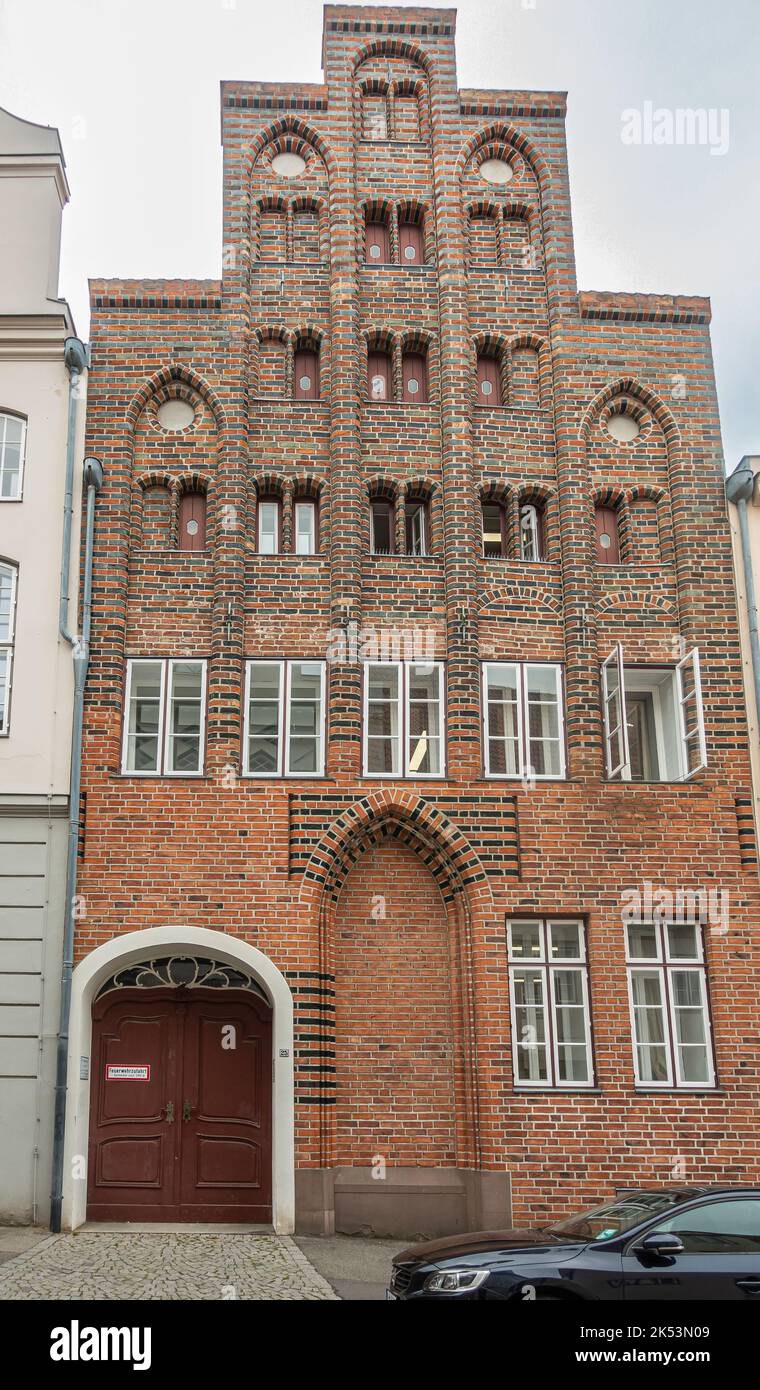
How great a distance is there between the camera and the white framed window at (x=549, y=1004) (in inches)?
616

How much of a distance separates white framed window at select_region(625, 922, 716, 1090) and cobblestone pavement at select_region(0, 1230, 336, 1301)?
472 cm

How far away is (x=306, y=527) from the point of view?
17.7 meters

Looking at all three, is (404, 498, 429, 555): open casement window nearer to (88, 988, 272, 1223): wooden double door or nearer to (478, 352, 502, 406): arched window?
(478, 352, 502, 406): arched window

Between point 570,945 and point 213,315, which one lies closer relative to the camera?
point 570,945

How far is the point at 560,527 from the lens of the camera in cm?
1761

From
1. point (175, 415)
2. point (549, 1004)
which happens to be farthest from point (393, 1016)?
point (175, 415)

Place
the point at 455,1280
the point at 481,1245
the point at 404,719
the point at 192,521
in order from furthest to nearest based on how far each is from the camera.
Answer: the point at 192,521, the point at 404,719, the point at 481,1245, the point at 455,1280

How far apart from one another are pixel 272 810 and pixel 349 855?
109 cm

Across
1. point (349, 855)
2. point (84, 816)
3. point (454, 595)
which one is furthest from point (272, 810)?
point (454, 595)

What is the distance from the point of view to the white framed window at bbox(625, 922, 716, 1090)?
15.8 m

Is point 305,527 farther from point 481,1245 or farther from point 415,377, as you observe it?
point 481,1245

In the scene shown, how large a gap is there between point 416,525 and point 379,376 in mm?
2155

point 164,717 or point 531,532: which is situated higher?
point 531,532

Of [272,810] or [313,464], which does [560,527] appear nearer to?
[313,464]
